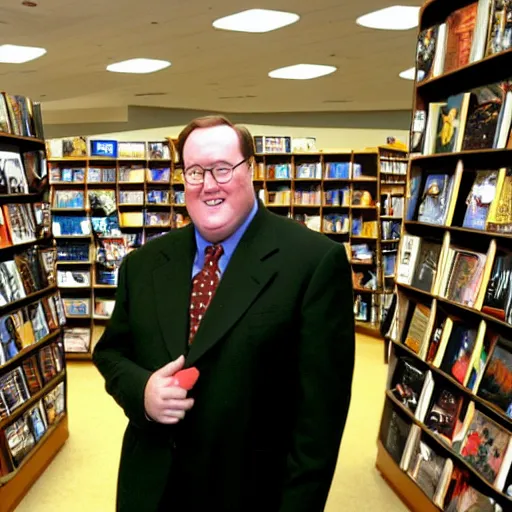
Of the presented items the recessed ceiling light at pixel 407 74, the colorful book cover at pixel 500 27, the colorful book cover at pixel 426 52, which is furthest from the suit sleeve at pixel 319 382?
the recessed ceiling light at pixel 407 74

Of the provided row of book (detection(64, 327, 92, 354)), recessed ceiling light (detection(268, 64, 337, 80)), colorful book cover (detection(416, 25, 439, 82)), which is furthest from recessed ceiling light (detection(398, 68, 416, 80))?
row of book (detection(64, 327, 92, 354))

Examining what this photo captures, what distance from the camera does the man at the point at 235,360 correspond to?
4.47 ft

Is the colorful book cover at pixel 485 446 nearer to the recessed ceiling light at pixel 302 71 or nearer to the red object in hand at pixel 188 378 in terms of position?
the red object in hand at pixel 188 378

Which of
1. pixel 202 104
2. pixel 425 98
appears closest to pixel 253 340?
pixel 425 98

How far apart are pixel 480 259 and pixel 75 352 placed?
4579mm

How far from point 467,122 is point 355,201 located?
418 centimetres

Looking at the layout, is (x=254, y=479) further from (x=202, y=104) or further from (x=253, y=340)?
(x=202, y=104)

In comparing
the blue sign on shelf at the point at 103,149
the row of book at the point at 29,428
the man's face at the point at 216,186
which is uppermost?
the man's face at the point at 216,186

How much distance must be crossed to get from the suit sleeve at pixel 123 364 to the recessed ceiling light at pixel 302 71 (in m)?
5.57

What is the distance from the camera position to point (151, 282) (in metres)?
1.51

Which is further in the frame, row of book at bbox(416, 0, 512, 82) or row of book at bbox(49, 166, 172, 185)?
row of book at bbox(49, 166, 172, 185)

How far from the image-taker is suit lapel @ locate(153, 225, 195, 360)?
55.7 inches

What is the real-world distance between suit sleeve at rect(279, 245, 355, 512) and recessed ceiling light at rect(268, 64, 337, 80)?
566cm

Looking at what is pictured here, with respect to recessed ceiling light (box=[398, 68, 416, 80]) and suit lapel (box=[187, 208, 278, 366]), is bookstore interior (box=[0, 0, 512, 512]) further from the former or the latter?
recessed ceiling light (box=[398, 68, 416, 80])
